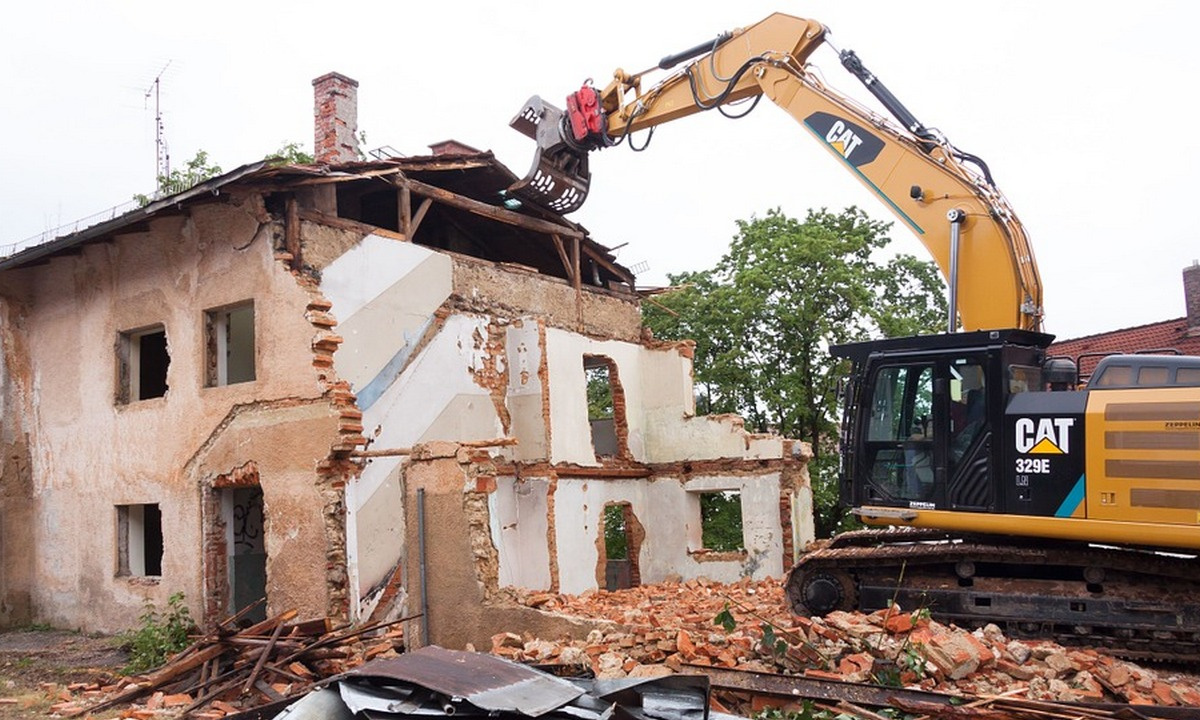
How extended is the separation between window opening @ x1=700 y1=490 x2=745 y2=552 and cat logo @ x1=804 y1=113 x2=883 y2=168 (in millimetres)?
13258

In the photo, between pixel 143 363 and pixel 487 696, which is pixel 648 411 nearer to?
pixel 143 363

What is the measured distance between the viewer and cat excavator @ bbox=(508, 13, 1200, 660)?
7977 mm

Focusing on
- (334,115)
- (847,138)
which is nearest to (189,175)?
(334,115)

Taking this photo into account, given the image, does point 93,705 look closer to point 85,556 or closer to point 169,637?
point 169,637

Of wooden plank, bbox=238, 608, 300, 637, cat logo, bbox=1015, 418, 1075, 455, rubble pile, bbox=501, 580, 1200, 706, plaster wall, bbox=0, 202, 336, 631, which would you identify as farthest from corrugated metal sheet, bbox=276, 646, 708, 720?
plaster wall, bbox=0, 202, 336, 631

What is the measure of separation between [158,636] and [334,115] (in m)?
8.62

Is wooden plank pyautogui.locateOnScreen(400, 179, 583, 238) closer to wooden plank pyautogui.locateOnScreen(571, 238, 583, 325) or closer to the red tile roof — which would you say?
wooden plank pyautogui.locateOnScreen(571, 238, 583, 325)

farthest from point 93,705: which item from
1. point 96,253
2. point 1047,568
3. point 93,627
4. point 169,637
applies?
point 1047,568

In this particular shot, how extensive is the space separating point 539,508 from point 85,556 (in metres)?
6.54

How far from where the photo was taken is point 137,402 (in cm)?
1384

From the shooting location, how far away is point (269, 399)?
12227mm

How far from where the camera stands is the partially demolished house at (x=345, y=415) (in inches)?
463

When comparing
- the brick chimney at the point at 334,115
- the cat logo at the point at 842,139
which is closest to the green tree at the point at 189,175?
the brick chimney at the point at 334,115

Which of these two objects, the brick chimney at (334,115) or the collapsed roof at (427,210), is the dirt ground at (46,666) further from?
the brick chimney at (334,115)
